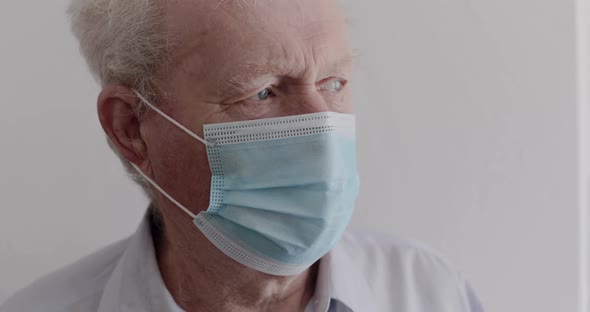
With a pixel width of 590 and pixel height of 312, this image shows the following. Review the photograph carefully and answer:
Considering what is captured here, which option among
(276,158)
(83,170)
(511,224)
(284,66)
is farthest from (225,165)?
(511,224)

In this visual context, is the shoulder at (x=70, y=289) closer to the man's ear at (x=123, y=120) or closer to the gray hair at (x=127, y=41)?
the man's ear at (x=123, y=120)

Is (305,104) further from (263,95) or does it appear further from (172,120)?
(172,120)

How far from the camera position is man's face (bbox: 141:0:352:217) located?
1365mm

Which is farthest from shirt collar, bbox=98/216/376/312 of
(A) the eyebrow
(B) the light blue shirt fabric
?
(A) the eyebrow

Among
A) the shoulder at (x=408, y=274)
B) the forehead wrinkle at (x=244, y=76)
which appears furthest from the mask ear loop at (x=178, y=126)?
the shoulder at (x=408, y=274)

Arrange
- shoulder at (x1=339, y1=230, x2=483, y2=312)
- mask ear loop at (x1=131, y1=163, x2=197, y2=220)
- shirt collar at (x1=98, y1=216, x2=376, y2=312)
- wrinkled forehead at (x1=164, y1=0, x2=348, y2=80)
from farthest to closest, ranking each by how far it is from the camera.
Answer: shoulder at (x1=339, y1=230, x2=483, y2=312) → shirt collar at (x1=98, y1=216, x2=376, y2=312) → mask ear loop at (x1=131, y1=163, x2=197, y2=220) → wrinkled forehead at (x1=164, y1=0, x2=348, y2=80)

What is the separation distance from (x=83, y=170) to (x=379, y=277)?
82 centimetres

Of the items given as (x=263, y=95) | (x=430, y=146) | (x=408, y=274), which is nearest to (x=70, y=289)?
→ (x=263, y=95)

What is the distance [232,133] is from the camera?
1.39m

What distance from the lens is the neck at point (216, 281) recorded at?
149cm

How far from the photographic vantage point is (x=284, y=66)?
1.37 metres

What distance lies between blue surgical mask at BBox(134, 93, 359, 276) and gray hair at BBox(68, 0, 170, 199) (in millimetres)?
114

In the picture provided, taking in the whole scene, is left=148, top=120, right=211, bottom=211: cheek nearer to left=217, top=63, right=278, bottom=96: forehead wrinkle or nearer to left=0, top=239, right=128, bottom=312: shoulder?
left=217, top=63, right=278, bottom=96: forehead wrinkle

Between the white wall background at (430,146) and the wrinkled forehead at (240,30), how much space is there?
67 cm
